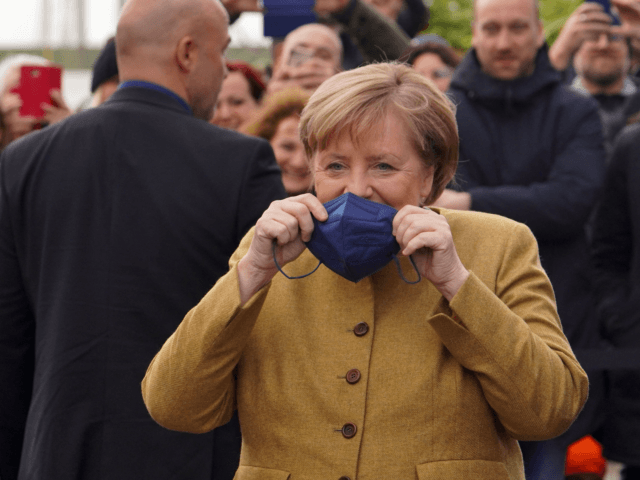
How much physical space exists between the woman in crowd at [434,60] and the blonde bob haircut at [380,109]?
327cm

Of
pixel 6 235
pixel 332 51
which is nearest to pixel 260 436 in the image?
pixel 6 235

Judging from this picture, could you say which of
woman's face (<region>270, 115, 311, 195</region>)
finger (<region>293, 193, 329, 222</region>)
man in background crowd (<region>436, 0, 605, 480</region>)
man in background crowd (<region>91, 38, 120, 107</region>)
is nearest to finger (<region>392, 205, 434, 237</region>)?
finger (<region>293, 193, 329, 222</region>)

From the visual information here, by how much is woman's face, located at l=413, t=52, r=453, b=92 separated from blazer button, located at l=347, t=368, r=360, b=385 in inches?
143

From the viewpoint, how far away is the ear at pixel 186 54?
297 cm

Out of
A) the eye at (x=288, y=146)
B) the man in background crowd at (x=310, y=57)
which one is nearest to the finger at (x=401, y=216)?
the eye at (x=288, y=146)

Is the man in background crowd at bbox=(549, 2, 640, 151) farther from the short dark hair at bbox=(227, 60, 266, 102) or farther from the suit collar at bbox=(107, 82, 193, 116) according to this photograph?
the suit collar at bbox=(107, 82, 193, 116)

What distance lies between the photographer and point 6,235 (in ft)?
9.33

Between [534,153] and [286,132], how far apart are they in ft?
3.93

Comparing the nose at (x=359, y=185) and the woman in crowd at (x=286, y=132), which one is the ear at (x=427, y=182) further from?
the woman in crowd at (x=286, y=132)

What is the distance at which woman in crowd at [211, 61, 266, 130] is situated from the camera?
17.3ft

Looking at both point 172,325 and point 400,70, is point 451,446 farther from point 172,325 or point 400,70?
point 172,325

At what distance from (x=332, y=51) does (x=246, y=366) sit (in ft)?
10.3

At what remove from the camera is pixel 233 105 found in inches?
208

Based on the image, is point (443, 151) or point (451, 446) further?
point (443, 151)
